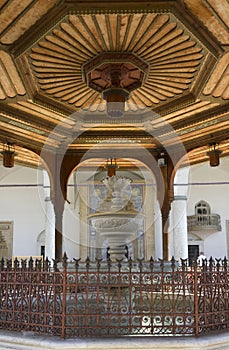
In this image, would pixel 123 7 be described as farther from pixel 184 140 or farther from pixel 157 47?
pixel 184 140

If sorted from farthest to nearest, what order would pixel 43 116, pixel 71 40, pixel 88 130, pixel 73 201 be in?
pixel 73 201 → pixel 88 130 → pixel 43 116 → pixel 71 40

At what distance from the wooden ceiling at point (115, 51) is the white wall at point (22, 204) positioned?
368 inches

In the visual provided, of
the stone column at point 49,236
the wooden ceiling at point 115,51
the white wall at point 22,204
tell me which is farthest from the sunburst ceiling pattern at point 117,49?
the white wall at point 22,204

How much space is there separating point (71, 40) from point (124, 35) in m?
0.51

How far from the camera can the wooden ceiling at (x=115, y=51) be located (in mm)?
3412

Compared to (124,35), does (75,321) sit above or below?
below

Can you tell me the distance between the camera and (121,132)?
696 centimetres

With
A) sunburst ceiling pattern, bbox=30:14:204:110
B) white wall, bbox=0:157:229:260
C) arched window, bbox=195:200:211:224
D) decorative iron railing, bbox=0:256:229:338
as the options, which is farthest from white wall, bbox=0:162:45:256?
decorative iron railing, bbox=0:256:229:338

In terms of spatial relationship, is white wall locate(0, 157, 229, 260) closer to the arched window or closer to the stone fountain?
the arched window

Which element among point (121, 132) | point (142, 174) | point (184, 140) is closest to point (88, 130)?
point (121, 132)

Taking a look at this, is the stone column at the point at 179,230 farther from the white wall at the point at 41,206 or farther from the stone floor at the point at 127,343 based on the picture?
the stone floor at the point at 127,343

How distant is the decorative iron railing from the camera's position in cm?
380

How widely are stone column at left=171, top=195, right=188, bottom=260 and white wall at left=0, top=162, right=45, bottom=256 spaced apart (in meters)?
6.53

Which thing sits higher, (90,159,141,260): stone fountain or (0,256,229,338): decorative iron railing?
(90,159,141,260): stone fountain
